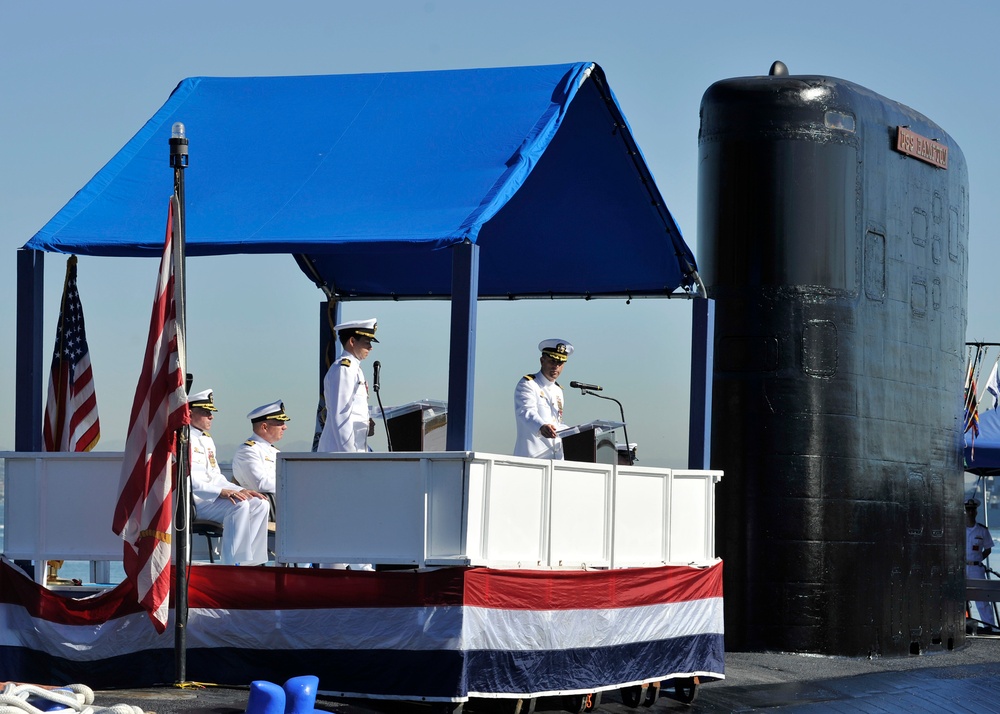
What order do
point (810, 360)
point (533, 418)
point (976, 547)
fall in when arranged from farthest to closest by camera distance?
point (976, 547) < point (810, 360) < point (533, 418)

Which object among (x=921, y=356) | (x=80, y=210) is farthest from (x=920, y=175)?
(x=80, y=210)

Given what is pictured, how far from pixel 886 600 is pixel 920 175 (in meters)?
4.07

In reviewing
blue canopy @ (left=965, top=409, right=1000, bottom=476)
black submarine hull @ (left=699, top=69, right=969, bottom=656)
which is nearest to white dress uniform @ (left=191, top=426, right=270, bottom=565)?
black submarine hull @ (left=699, top=69, right=969, bottom=656)

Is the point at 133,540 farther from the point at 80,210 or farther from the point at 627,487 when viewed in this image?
the point at 627,487

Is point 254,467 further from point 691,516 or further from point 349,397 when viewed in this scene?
point 691,516

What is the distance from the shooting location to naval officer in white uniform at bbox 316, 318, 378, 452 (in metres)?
9.91

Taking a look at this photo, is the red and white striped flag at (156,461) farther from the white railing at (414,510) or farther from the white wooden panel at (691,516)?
the white wooden panel at (691,516)

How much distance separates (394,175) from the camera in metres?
9.20

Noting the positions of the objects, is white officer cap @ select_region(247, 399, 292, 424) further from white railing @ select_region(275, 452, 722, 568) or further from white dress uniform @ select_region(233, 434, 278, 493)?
white railing @ select_region(275, 452, 722, 568)

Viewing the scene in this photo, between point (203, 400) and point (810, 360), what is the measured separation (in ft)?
17.6

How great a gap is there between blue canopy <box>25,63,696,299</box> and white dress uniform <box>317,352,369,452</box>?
3.89ft

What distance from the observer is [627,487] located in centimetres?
984

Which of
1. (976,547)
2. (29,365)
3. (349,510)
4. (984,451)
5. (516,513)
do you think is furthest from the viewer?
(976,547)

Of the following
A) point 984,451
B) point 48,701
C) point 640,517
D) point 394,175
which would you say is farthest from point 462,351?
point 984,451
